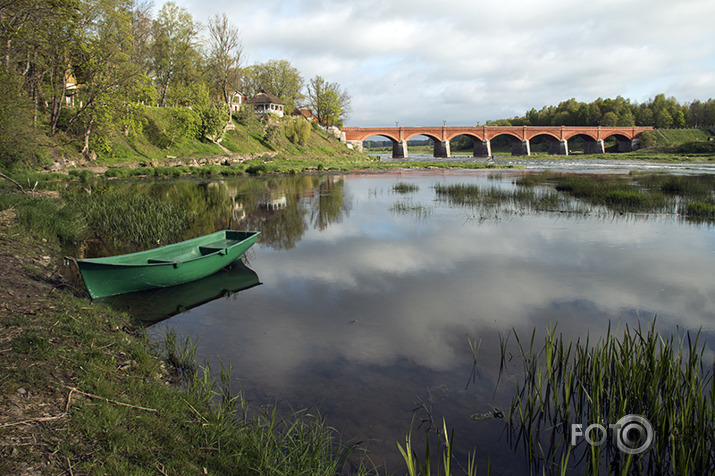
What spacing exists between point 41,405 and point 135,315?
4841 mm

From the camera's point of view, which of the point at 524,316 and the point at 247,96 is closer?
the point at 524,316

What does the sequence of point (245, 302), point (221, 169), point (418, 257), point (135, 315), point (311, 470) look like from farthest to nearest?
point (221, 169), point (418, 257), point (245, 302), point (135, 315), point (311, 470)

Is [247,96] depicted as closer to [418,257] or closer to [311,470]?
[418,257]

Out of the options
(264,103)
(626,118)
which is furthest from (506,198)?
(626,118)

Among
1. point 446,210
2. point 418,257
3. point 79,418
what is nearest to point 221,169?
point 446,210

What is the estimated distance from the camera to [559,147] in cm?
10438

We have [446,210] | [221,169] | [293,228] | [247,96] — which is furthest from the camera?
[247,96]

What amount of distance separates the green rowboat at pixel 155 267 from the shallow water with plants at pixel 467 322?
0.37 meters

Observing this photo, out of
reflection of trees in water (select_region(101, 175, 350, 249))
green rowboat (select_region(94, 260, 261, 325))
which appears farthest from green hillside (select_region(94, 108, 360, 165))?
green rowboat (select_region(94, 260, 261, 325))

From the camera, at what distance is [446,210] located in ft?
73.2

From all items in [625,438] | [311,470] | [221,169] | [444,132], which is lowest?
[625,438]

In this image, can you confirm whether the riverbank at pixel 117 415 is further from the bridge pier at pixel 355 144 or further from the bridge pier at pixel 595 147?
the bridge pier at pixel 595 147

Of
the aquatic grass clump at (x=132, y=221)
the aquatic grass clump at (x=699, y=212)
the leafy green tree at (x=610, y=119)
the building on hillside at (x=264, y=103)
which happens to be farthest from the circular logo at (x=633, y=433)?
the leafy green tree at (x=610, y=119)

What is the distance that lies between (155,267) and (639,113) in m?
143
